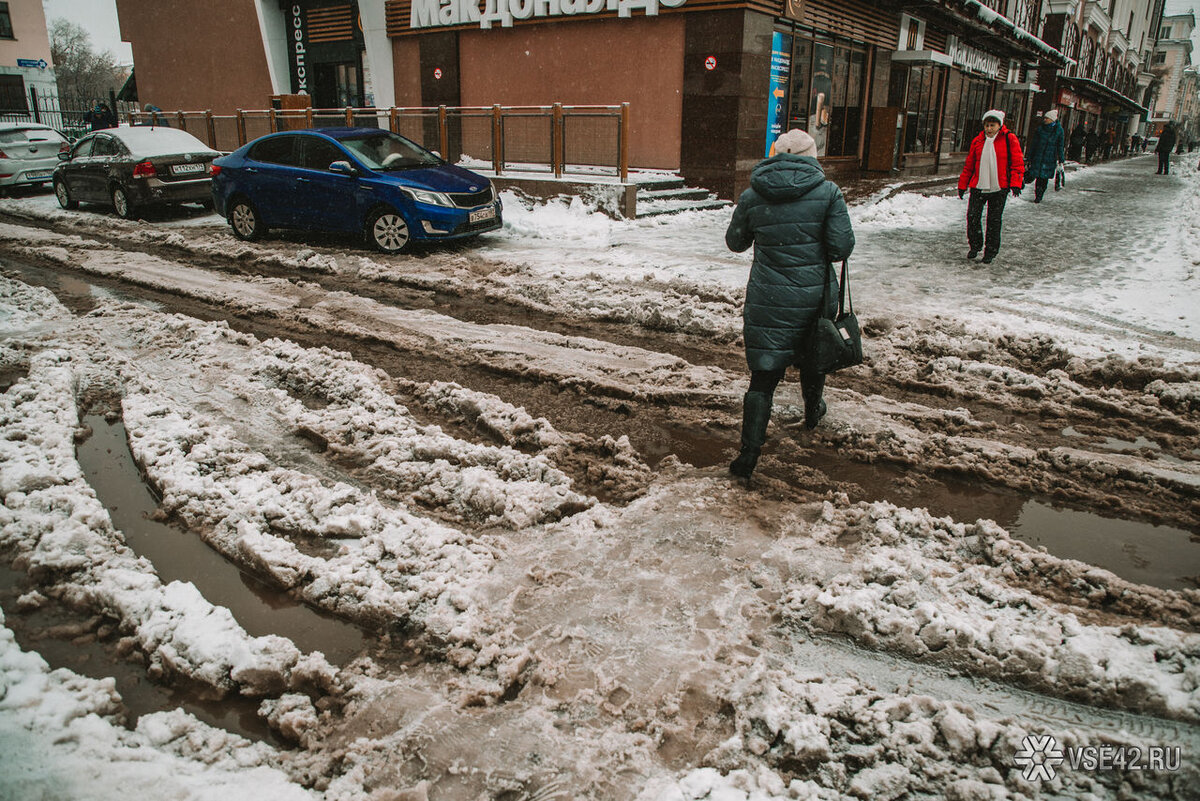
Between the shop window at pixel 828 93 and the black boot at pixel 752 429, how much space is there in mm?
13898

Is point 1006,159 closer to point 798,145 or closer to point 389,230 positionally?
point 798,145

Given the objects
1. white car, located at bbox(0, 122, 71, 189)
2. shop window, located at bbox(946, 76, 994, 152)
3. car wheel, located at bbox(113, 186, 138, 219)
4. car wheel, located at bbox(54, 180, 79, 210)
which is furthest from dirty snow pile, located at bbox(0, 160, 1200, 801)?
shop window, located at bbox(946, 76, 994, 152)

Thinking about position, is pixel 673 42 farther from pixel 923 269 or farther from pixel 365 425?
pixel 365 425

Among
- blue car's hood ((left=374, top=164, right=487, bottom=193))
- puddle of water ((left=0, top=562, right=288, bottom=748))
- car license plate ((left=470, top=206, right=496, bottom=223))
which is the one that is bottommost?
puddle of water ((left=0, top=562, right=288, bottom=748))

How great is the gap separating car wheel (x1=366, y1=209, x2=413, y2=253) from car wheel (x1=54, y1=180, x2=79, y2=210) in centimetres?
861

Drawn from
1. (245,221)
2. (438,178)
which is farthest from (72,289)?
(438,178)

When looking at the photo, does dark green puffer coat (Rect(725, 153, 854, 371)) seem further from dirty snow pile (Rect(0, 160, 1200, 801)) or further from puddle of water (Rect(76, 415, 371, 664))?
puddle of water (Rect(76, 415, 371, 664))

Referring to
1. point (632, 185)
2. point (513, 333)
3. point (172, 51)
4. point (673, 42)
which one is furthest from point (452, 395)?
point (172, 51)

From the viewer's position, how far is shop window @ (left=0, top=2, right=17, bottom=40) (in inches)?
1658

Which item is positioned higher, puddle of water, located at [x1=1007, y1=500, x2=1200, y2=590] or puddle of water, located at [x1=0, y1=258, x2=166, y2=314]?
puddle of water, located at [x1=0, y1=258, x2=166, y2=314]

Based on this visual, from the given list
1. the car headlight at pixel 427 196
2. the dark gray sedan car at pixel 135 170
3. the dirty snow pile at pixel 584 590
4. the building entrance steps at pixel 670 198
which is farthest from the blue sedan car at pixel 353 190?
the dirty snow pile at pixel 584 590

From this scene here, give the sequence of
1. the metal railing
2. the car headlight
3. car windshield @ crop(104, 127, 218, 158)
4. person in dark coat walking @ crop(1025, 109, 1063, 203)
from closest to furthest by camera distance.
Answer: the car headlight, the metal railing, car windshield @ crop(104, 127, 218, 158), person in dark coat walking @ crop(1025, 109, 1063, 203)

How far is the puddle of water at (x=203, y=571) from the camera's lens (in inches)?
123

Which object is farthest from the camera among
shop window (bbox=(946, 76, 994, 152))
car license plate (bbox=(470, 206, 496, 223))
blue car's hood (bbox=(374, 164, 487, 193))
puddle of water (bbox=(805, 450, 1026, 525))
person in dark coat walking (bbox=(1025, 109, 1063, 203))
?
shop window (bbox=(946, 76, 994, 152))
